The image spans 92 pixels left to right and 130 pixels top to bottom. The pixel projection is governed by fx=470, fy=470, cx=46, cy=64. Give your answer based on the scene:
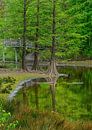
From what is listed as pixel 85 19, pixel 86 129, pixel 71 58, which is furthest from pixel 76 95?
pixel 85 19

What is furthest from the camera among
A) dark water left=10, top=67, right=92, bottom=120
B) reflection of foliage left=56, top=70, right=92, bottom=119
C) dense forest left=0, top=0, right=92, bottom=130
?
dark water left=10, top=67, right=92, bottom=120

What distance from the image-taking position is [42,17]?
168 feet

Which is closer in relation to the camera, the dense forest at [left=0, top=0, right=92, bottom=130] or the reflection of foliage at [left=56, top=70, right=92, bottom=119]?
the dense forest at [left=0, top=0, right=92, bottom=130]

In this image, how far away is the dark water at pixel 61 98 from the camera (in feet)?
75.3

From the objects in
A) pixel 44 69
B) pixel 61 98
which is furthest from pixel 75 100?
pixel 44 69

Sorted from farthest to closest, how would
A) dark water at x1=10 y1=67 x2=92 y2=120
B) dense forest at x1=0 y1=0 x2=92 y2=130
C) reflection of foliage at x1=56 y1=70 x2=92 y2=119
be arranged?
dark water at x1=10 y1=67 x2=92 y2=120 → reflection of foliage at x1=56 y1=70 x2=92 y2=119 → dense forest at x1=0 y1=0 x2=92 y2=130

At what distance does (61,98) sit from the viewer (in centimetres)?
2841

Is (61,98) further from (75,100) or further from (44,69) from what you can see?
(44,69)

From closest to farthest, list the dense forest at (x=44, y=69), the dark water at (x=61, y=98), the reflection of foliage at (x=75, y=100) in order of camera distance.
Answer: the dense forest at (x=44, y=69) → the reflection of foliage at (x=75, y=100) → the dark water at (x=61, y=98)

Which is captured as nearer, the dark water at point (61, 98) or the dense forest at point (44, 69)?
the dense forest at point (44, 69)

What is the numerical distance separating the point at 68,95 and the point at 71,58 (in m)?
40.4

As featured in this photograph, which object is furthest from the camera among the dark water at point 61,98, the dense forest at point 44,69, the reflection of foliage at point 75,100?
the dark water at point 61,98

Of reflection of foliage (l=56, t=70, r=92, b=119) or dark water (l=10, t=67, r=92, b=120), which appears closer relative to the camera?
reflection of foliage (l=56, t=70, r=92, b=119)

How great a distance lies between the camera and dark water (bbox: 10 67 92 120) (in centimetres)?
2294
